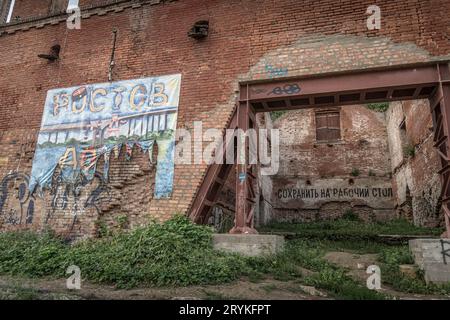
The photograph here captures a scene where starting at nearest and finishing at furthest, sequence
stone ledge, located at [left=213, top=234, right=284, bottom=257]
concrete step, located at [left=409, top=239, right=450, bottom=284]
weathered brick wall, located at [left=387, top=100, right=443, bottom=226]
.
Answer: concrete step, located at [left=409, top=239, right=450, bottom=284] < stone ledge, located at [left=213, top=234, right=284, bottom=257] < weathered brick wall, located at [left=387, top=100, right=443, bottom=226]

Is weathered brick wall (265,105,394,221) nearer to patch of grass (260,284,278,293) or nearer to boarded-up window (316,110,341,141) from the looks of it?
boarded-up window (316,110,341,141)

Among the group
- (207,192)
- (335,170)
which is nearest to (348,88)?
(207,192)

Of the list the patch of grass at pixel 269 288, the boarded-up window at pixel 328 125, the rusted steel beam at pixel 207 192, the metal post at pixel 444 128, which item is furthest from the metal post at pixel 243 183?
the boarded-up window at pixel 328 125

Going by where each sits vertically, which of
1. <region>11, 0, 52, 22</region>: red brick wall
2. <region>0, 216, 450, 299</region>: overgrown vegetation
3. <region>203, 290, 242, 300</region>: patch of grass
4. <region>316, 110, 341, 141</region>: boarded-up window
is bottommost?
<region>203, 290, 242, 300</region>: patch of grass

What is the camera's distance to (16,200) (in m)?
9.11

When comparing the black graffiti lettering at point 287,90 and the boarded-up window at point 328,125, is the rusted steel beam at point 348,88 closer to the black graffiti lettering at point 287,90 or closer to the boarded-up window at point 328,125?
the black graffiti lettering at point 287,90

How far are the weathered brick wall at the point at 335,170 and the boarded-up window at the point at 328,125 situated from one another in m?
0.30

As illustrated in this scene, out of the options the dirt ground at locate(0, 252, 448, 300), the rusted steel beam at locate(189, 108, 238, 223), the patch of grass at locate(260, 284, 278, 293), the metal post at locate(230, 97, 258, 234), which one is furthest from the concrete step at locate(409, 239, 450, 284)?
the rusted steel beam at locate(189, 108, 238, 223)

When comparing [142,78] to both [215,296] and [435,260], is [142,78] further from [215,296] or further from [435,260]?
[435,260]

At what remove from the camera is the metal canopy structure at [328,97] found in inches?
263

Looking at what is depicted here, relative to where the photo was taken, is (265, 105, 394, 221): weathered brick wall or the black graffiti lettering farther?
(265, 105, 394, 221): weathered brick wall

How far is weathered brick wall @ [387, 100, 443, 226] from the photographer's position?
1111cm

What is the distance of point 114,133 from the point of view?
28.6 ft

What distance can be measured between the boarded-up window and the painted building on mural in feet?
22.4
